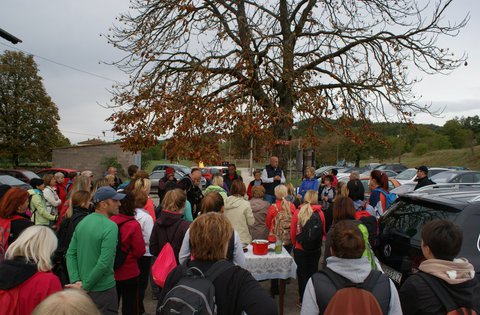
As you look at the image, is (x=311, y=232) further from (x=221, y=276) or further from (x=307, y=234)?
(x=221, y=276)

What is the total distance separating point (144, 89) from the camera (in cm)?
920

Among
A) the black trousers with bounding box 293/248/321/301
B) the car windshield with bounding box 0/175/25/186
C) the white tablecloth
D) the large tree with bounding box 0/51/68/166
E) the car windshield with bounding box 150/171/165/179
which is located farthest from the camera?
the large tree with bounding box 0/51/68/166

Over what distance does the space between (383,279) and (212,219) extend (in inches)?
45.3

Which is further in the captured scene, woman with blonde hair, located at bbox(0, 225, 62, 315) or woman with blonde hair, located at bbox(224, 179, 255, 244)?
woman with blonde hair, located at bbox(224, 179, 255, 244)

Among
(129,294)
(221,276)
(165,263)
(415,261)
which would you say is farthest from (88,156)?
(221,276)

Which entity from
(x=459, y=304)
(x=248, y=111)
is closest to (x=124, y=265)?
(x=459, y=304)

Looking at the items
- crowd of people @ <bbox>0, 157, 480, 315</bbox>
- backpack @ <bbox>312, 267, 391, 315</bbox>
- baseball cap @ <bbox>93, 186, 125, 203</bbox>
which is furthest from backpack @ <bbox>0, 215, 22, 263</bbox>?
backpack @ <bbox>312, 267, 391, 315</bbox>

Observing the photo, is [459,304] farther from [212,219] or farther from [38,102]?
[38,102]

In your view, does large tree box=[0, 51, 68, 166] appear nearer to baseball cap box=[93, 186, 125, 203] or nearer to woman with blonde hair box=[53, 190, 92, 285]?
woman with blonde hair box=[53, 190, 92, 285]

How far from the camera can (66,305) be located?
1.37 m

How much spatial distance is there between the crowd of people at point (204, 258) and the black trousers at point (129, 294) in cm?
1

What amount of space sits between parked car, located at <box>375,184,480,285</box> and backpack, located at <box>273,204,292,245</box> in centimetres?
143

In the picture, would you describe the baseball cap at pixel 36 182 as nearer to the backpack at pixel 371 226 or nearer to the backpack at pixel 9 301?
the backpack at pixel 9 301

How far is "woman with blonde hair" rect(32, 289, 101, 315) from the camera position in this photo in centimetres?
136
